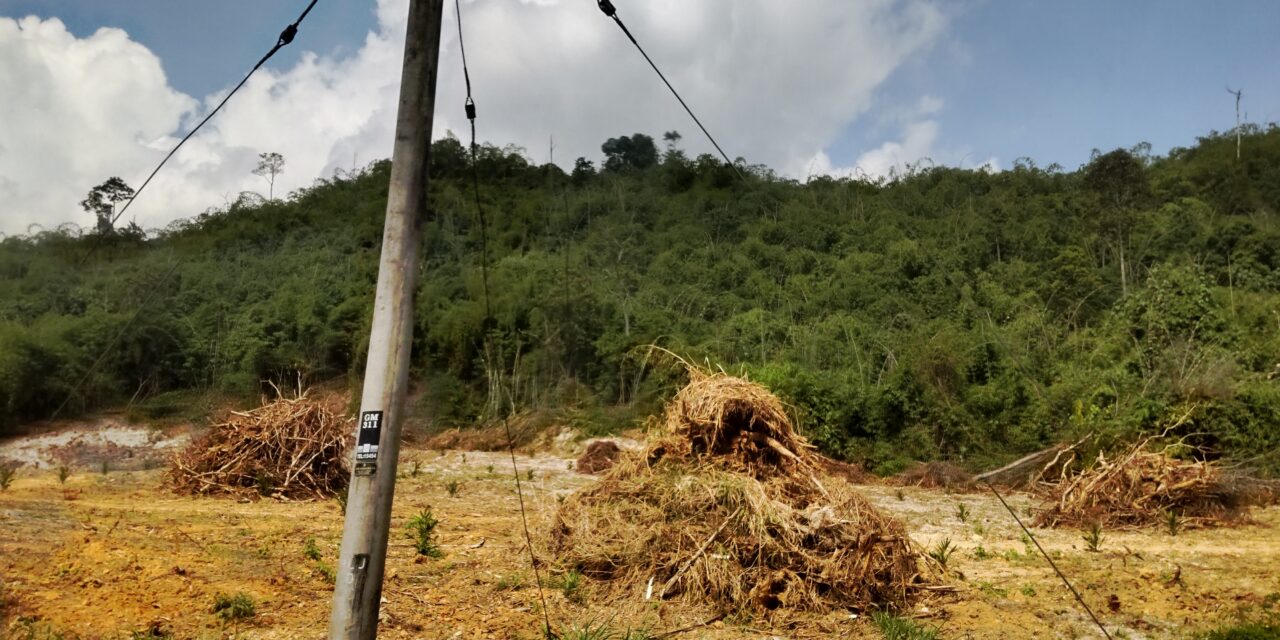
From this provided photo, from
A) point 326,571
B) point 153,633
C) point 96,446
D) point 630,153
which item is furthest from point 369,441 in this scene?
point 630,153

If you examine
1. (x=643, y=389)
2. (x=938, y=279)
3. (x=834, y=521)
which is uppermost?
(x=938, y=279)

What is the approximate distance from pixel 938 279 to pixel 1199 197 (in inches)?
513

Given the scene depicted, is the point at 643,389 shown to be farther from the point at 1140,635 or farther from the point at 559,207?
the point at 559,207

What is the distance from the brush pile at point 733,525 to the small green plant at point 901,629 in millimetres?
369

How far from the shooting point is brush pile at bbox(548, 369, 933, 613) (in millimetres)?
6031

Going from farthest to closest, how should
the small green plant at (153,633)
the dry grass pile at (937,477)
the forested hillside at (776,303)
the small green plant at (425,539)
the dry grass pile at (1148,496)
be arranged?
the forested hillside at (776,303)
the dry grass pile at (937,477)
the dry grass pile at (1148,496)
the small green plant at (425,539)
the small green plant at (153,633)

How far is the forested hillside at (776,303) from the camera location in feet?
54.1

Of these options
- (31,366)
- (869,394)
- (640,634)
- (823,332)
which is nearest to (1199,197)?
(823,332)

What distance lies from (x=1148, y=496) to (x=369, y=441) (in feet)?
33.0

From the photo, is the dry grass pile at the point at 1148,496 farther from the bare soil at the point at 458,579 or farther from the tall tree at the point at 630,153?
the tall tree at the point at 630,153

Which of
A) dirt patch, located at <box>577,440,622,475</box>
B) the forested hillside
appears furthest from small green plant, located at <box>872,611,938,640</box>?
dirt patch, located at <box>577,440,622,475</box>

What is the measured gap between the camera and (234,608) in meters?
5.00

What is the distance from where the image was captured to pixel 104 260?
25.8 metres

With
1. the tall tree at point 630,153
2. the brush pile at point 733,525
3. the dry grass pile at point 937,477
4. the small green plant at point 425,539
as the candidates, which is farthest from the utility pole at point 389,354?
the tall tree at point 630,153
